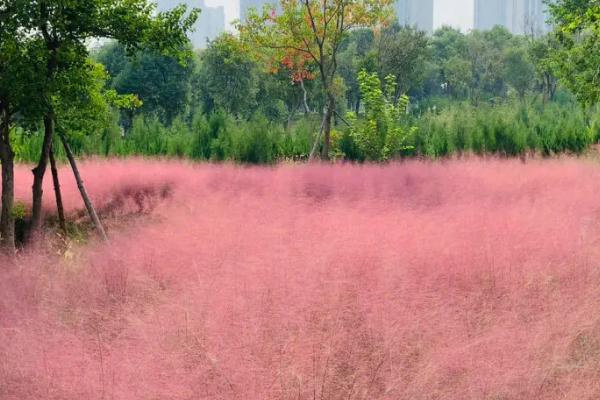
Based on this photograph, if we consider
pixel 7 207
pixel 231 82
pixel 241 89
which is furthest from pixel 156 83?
pixel 7 207

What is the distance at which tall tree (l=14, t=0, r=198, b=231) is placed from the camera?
22.9 feet

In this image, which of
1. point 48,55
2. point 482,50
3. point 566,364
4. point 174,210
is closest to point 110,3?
point 48,55

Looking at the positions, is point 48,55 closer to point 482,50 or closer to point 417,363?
point 417,363

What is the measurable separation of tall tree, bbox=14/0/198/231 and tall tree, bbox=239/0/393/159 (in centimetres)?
686

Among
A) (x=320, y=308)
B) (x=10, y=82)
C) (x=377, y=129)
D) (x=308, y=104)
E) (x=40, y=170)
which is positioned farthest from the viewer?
(x=308, y=104)

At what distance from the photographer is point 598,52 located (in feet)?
43.3

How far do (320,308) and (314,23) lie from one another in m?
11.9

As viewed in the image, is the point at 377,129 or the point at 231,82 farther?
the point at 231,82

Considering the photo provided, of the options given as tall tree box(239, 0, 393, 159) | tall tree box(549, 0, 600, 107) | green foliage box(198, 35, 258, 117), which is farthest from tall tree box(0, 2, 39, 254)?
green foliage box(198, 35, 258, 117)

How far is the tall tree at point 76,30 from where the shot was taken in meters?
6.99

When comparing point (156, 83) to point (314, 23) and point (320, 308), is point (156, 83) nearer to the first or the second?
point (314, 23)

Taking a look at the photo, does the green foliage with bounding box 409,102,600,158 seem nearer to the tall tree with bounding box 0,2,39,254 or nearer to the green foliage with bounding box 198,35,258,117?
the tall tree with bounding box 0,2,39,254

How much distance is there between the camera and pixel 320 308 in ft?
12.5

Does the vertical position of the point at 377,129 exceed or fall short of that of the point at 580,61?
it falls short
